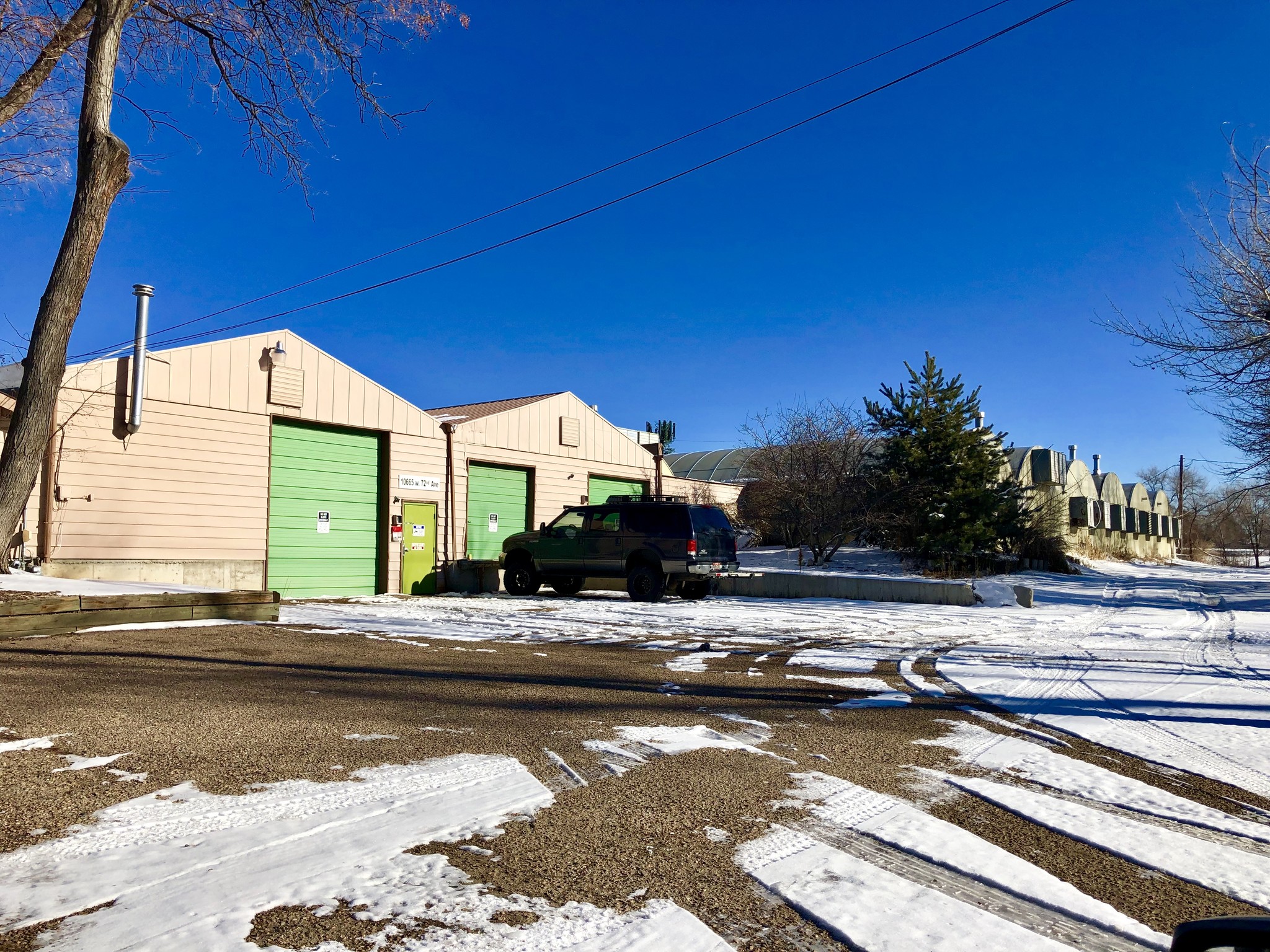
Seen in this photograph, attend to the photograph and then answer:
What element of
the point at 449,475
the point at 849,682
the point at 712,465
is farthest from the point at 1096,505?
the point at 849,682

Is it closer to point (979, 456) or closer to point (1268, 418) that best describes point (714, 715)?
point (1268, 418)

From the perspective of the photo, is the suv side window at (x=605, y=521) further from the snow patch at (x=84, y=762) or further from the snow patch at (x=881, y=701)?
the snow patch at (x=84, y=762)

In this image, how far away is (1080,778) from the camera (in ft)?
14.4

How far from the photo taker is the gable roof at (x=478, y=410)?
20172 mm

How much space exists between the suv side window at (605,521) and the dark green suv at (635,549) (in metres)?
0.01

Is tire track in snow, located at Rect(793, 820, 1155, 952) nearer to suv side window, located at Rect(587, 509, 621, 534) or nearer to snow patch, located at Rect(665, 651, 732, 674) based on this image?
snow patch, located at Rect(665, 651, 732, 674)

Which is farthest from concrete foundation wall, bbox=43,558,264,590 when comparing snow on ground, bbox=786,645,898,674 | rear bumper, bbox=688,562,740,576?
snow on ground, bbox=786,645,898,674

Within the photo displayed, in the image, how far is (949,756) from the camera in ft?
15.7

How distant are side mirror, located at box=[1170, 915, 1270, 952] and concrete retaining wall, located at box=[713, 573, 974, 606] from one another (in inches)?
588

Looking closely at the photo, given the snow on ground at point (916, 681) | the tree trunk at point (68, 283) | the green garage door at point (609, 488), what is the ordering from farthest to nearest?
1. the green garage door at point (609, 488)
2. the tree trunk at point (68, 283)
3. the snow on ground at point (916, 681)

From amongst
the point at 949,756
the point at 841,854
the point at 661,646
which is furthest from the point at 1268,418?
the point at 841,854

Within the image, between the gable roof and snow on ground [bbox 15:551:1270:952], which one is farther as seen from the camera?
the gable roof

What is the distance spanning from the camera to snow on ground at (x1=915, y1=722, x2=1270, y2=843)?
3746mm

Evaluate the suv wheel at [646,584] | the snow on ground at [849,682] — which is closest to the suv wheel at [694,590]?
the suv wheel at [646,584]
